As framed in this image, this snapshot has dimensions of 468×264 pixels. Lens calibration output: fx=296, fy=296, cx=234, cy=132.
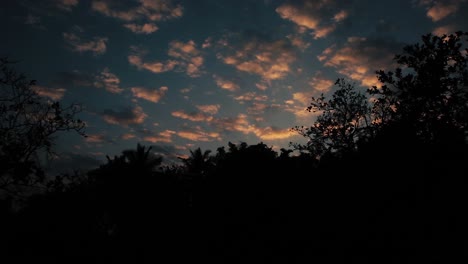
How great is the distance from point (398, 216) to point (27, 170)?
45.3ft

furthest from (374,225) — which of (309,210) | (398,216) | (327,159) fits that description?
(327,159)

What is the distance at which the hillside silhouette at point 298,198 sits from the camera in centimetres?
1162

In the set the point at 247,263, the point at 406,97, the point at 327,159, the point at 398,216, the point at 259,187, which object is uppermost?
the point at 406,97

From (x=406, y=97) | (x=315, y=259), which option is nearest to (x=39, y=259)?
(x=315, y=259)

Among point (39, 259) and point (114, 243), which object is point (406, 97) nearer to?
point (114, 243)

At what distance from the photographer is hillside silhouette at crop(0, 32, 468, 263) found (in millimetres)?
11617

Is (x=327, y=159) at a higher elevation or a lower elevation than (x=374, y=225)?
higher

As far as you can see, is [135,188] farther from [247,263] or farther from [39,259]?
[247,263]

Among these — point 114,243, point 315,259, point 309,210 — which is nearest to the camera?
point 315,259

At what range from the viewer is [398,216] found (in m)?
A: 12.0

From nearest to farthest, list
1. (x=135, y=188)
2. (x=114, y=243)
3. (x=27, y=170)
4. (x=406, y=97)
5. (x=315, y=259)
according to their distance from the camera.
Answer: (x=27, y=170) → (x=315, y=259) → (x=406, y=97) → (x=114, y=243) → (x=135, y=188)

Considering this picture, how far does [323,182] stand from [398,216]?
3736 millimetres

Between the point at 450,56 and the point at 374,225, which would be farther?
the point at 450,56

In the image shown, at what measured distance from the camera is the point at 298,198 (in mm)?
15156
